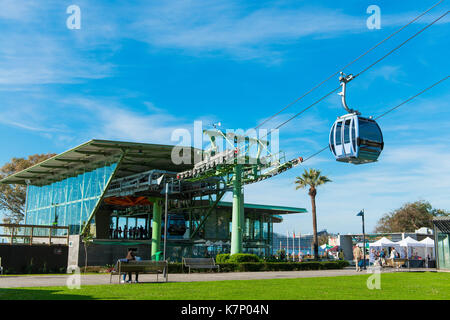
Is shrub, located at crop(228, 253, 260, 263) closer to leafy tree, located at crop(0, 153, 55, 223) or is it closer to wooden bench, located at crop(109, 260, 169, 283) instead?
wooden bench, located at crop(109, 260, 169, 283)

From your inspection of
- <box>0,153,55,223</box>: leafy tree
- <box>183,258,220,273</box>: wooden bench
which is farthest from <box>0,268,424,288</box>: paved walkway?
<box>0,153,55,223</box>: leafy tree

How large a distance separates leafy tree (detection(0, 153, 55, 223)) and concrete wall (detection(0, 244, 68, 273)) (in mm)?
34861

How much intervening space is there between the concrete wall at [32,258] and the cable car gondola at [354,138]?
24657mm

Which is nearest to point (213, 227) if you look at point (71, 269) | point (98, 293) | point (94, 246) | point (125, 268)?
point (94, 246)


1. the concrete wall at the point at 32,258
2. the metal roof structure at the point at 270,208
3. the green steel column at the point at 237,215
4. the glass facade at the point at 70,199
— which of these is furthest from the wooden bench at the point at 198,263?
the metal roof structure at the point at 270,208

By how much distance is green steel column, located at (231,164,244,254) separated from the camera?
3431 cm

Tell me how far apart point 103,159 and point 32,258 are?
11.1 meters

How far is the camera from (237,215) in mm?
34844

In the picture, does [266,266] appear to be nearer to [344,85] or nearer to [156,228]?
[344,85]

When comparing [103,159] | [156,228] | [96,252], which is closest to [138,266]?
[103,159]

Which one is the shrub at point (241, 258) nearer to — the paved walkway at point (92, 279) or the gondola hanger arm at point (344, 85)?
the paved walkway at point (92, 279)
